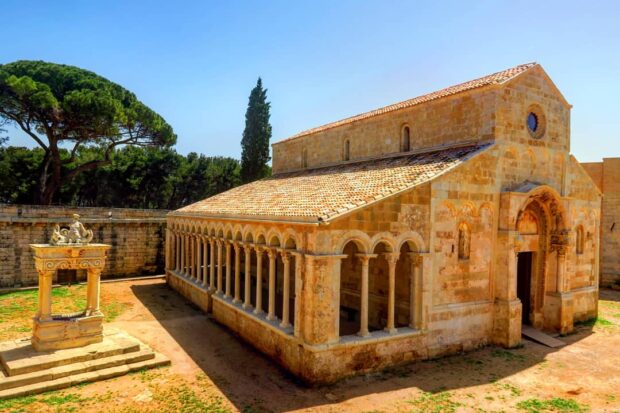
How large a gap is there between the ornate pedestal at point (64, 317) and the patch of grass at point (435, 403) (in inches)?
376

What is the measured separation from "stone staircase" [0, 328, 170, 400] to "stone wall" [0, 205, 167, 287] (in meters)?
13.0

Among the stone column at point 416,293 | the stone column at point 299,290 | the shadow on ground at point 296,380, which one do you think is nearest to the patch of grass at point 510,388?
the shadow on ground at point 296,380

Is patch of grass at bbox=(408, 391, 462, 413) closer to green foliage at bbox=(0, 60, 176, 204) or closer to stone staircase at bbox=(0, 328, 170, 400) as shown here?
stone staircase at bbox=(0, 328, 170, 400)

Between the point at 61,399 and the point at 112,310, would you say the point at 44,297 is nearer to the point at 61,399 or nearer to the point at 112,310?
the point at 61,399

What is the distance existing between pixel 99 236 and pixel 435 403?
76.4ft

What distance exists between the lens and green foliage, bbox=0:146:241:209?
3816cm

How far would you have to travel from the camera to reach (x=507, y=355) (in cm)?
1348

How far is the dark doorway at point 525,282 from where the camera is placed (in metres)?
16.7

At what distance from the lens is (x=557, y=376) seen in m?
12.0

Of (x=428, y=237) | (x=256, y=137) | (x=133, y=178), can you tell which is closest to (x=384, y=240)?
(x=428, y=237)

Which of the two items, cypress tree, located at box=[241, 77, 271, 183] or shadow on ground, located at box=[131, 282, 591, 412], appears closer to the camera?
shadow on ground, located at box=[131, 282, 591, 412]

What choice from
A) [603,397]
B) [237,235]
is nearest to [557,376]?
[603,397]

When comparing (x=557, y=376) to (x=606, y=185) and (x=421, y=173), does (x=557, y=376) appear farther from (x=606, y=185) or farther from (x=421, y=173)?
(x=606, y=185)

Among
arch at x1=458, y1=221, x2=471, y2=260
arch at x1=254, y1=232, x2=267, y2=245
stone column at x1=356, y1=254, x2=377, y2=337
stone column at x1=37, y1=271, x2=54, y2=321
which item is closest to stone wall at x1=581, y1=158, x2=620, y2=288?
arch at x1=458, y1=221, x2=471, y2=260
